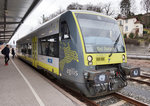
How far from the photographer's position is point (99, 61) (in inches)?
174

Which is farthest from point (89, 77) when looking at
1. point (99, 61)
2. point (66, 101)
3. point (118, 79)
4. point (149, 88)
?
point (149, 88)

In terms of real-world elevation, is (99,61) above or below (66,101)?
above

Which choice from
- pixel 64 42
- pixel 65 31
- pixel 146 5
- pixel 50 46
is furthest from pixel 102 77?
pixel 146 5

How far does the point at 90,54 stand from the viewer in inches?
167

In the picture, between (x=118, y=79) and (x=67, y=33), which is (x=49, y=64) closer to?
(x=67, y=33)

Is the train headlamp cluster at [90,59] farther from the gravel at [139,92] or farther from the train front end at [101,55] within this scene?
the gravel at [139,92]

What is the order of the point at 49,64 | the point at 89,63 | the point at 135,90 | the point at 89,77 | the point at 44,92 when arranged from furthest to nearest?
the point at 49,64, the point at 135,90, the point at 44,92, the point at 89,63, the point at 89,77

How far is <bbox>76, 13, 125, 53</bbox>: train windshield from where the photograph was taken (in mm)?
4453

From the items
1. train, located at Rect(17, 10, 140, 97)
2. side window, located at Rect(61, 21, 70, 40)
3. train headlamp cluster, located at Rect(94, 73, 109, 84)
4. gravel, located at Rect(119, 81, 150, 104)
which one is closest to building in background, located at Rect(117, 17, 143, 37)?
gravel, located at Rect(119, 81, 150, 104)

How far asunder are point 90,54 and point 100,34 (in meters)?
0.97

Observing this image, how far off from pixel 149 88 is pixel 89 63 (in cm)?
365

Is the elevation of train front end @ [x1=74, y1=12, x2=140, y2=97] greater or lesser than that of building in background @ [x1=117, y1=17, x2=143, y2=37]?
lesser

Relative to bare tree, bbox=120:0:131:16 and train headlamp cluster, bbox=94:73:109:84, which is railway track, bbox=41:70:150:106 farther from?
bare tree, bbox=120:0:131:16

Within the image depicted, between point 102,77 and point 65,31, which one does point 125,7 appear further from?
point 102,77
